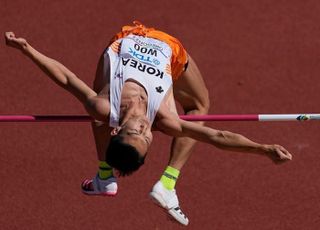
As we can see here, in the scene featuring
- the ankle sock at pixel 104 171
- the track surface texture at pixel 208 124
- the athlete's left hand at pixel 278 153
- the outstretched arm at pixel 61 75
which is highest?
the outstretched arm at pixel 61 75

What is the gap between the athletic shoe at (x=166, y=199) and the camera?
7.07 meters

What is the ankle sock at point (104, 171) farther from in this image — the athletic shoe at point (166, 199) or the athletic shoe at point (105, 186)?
the athletic shoe at point (166, 199)

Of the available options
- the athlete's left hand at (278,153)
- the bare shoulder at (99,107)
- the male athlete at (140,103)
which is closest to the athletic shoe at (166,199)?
the male athlete at (140,103)

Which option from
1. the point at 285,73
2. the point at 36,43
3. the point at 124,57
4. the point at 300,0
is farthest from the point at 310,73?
the point at 124,57

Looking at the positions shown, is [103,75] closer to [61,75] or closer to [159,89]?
[61,75]

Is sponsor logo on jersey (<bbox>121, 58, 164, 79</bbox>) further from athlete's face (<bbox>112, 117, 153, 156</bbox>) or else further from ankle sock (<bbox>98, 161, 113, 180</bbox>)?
ankle sock (<bbox>98, 161, 113, 180</bbox>)

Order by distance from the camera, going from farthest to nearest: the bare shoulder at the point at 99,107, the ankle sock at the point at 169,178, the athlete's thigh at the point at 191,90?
1. the athlete's thigh at the point at 191,90
2. the ankle sock at the point at 169,178
3. the bare shoulder at the point at 99,107

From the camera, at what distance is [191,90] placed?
24.3 feet

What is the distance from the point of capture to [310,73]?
1034cm

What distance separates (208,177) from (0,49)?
2792mm

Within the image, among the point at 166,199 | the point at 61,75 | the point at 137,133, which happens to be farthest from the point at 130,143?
the point at 166,199

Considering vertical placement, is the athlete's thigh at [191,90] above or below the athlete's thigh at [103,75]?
below

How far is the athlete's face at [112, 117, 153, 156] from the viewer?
624 cm

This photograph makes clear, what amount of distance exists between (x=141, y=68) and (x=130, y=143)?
752mm
